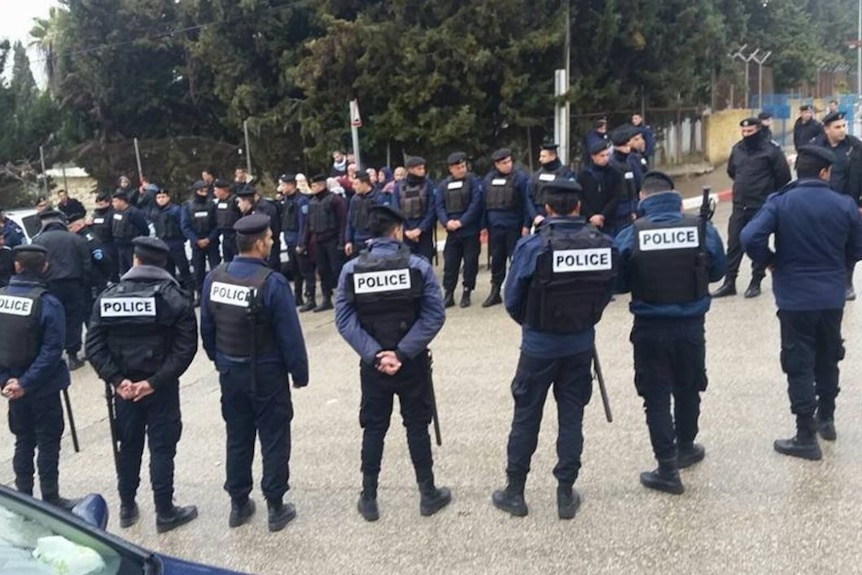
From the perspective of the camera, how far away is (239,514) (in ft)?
17.0

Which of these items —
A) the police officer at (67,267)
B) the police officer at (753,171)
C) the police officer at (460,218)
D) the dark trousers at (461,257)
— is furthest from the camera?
the dark trousers at (461,257)

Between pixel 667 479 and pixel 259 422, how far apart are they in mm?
2337

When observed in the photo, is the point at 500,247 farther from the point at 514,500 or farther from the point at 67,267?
the point at 514,500

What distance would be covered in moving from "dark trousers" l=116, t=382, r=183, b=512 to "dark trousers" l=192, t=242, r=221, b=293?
282 inches

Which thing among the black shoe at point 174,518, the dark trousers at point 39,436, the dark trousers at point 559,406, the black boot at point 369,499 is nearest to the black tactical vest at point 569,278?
the dark trousers at point 559,406

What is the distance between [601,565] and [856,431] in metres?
2.36

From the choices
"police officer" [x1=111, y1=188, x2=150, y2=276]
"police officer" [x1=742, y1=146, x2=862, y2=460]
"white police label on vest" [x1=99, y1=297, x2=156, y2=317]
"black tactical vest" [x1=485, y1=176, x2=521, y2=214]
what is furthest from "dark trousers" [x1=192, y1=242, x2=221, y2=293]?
"police officer" [x1=742, y1=146, x2=862, y2=460]

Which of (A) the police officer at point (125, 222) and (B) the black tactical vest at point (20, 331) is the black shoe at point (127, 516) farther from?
(A) the police officer at point (125, 222)

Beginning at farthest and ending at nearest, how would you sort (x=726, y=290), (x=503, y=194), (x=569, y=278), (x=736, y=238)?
(x=503, y=194)
(x=726, y=290)
(x=736, y=238)
(x=569, y=278)

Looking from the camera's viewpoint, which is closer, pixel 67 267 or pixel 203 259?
pixel 67 267

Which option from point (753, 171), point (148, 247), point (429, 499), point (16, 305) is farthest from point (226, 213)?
point (429, 499)

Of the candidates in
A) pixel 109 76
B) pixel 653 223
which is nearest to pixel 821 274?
pixel 653 223

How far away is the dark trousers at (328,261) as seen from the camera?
11125mm

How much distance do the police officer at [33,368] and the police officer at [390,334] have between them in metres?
1.88
